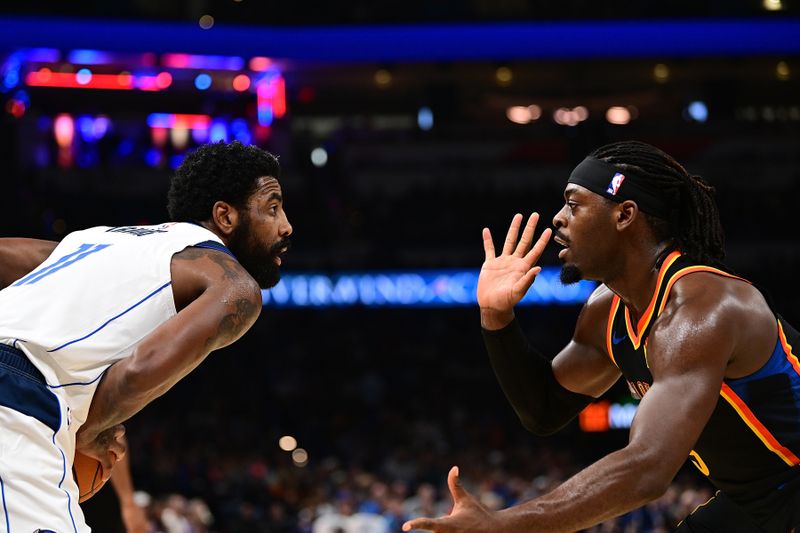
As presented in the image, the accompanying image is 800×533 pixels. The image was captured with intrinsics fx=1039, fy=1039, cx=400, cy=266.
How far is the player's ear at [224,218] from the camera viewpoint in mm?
3166

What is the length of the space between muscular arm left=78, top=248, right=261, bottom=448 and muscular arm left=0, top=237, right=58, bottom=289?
0.59 m

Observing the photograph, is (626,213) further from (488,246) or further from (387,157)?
(387,157)

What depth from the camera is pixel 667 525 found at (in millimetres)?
10305

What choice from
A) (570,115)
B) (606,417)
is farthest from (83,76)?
(606,417)

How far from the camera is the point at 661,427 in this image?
8.58 ft

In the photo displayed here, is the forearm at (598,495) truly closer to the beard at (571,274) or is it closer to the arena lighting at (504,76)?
the beard at (571,274)

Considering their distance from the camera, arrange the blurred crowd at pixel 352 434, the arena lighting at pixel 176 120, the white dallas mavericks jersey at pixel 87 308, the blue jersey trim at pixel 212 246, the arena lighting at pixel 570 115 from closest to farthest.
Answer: the white dallas mavericks jersey at pixel 87 308 → the blue jersey trim at pixel 212 246 → the blurred crowd at pixel 352 434 → the arena lighting at pixel 176 120 → the arena lighting at pixel 570 115

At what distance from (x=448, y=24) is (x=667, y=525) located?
327 inches

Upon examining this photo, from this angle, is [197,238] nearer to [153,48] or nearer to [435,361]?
[153,48]

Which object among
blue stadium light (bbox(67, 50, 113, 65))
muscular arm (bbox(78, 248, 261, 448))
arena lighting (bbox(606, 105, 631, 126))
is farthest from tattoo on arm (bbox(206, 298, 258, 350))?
arena lighting (bbox(606, 105, 631, 126))

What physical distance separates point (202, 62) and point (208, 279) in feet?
44.7

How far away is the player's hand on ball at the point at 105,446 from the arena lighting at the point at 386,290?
12.4 metres

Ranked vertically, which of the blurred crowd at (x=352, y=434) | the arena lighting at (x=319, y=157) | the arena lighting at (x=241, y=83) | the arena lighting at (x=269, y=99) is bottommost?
the blurred crowd at (x=352, y=434)

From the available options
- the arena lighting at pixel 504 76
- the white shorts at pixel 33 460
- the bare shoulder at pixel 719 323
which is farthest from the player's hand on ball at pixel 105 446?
the arena lighting at pixel 504 76
